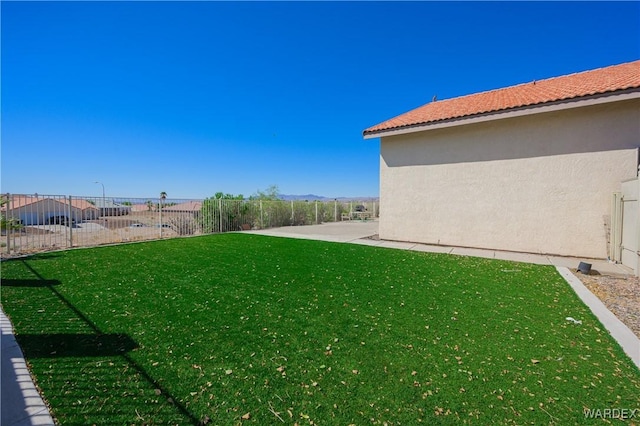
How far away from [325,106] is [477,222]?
1548 centimetres

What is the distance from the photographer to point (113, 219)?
38.8ft

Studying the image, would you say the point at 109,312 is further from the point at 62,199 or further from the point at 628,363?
the point at 62,199

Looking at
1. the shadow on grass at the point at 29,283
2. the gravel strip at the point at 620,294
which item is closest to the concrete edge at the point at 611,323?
the gravel strip at the point at 620,294

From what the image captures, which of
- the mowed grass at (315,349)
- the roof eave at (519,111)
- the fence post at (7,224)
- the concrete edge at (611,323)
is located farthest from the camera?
the fence post at (7,224)

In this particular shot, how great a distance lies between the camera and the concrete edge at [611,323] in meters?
3.24

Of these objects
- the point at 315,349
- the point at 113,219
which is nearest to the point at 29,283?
the point at 113,219

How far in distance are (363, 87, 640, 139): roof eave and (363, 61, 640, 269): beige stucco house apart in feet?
0.09

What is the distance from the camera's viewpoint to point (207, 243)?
11602 millimetres

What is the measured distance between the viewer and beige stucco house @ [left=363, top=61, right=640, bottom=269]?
26.2 ft

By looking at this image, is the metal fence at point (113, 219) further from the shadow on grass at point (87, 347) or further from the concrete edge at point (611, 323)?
the concrete edge at point (611, 323)

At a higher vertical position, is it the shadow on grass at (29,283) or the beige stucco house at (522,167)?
the beige stucco house at (522,167)

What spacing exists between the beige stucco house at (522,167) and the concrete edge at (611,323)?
2.72m

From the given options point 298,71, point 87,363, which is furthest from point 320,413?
point 298,71

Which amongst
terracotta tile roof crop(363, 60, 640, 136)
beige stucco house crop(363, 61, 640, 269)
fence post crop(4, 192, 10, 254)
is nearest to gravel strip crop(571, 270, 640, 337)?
beige stucco house crop(363, 61, 640, 269)
